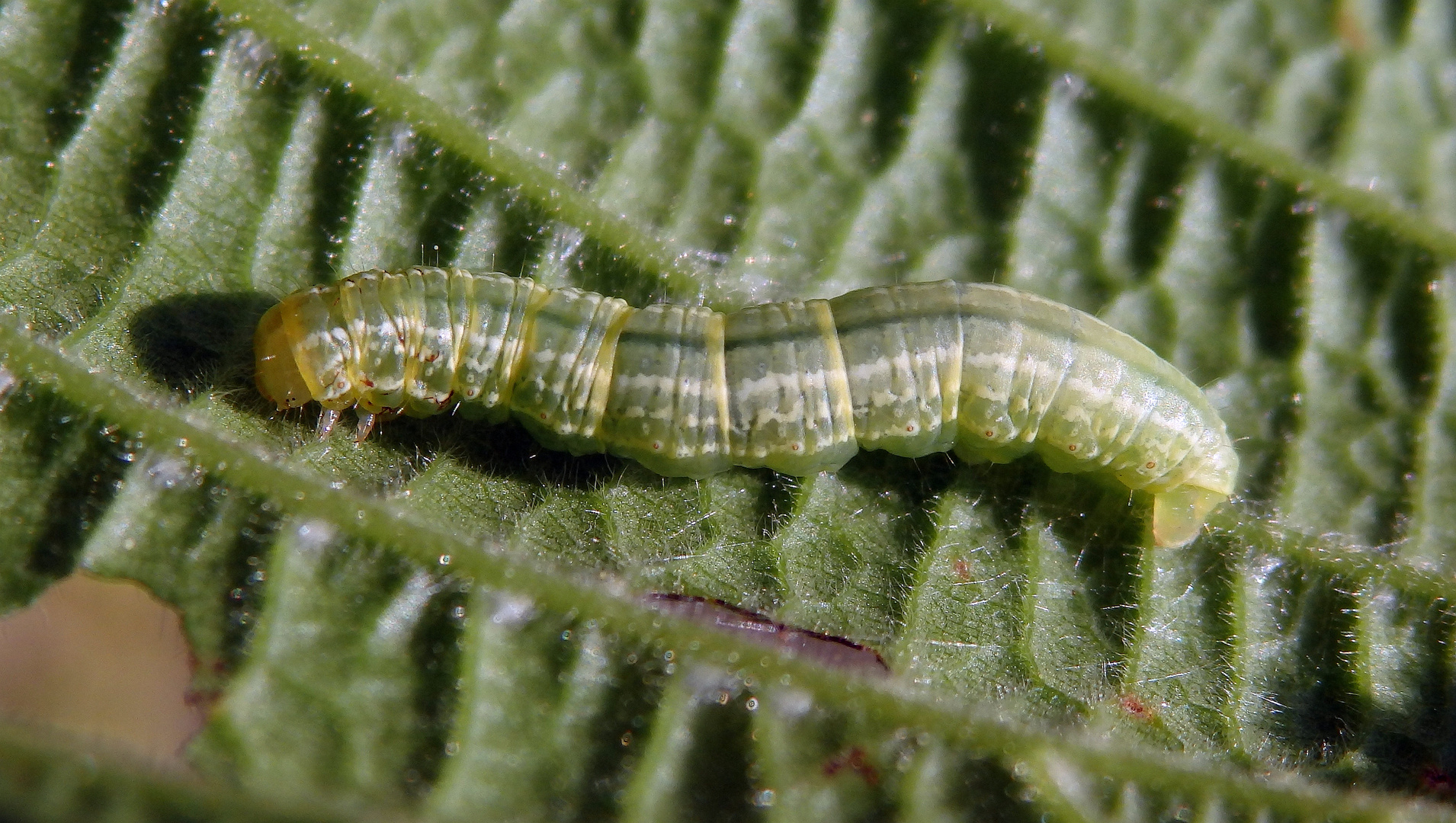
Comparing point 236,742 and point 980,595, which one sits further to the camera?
point 980,595

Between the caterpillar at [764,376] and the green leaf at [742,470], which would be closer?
the green leaf at [742,470]

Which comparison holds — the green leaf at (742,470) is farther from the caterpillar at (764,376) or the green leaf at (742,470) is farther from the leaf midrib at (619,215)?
the caterpillar at (764,376)

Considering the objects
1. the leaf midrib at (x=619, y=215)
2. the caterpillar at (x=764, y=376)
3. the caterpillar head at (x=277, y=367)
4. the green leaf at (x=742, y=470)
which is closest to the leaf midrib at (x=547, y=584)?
the green leaf at (x=742, y=470)

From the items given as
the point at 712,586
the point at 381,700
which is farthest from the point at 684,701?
the point at 381,700

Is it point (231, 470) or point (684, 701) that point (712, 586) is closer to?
point (684, 701)

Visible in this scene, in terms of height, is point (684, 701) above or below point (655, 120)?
below

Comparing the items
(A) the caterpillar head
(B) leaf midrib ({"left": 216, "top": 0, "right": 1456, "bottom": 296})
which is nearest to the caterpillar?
(A) the caterpillar head
